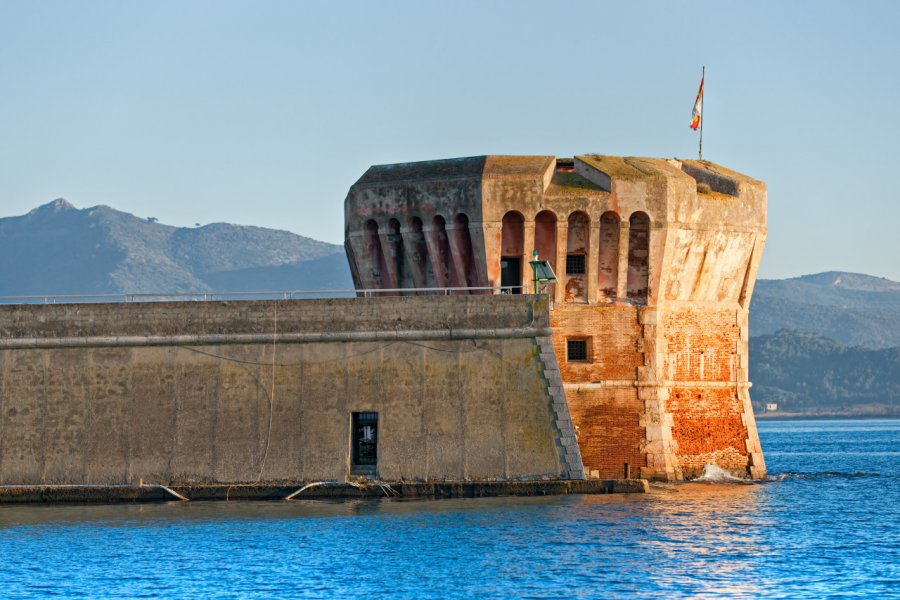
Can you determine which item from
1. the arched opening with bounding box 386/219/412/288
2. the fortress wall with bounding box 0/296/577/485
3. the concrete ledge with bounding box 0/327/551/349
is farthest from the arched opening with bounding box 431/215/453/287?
the concrete ledge with bounding box 0/327/551/349

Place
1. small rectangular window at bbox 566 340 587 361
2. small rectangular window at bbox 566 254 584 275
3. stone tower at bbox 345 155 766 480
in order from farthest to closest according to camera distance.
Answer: small rectangular window at bbox 566 254 584 275 < small rectangular window at bbox 566 340 587 361 < stone tower at bbox 345 155 766 480

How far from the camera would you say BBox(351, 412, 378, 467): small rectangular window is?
37.7 metres

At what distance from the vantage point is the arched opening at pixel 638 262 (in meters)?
41.8

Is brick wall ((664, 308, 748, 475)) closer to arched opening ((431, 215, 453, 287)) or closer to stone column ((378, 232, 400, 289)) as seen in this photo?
arched opening ((431, 215, 453, 287))

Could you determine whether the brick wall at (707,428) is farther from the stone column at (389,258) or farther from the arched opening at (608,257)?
the stone column at (389,258)

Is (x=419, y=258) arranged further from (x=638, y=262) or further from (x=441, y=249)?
(x=638, y=262)

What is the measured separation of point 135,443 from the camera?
124 ft

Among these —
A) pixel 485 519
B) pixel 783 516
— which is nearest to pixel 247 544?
pixel 485 519

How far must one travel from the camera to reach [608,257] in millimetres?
41875

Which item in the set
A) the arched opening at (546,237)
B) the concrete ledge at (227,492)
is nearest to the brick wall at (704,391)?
the arched opening at (546,237)

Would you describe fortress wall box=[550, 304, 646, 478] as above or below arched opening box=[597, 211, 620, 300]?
below

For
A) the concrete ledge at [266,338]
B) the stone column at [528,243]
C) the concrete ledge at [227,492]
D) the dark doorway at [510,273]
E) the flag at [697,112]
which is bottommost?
the concrete ledge at [227,492]

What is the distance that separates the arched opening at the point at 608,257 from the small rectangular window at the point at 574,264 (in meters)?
0.47

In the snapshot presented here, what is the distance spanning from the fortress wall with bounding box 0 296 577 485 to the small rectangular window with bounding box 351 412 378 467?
42 cm
